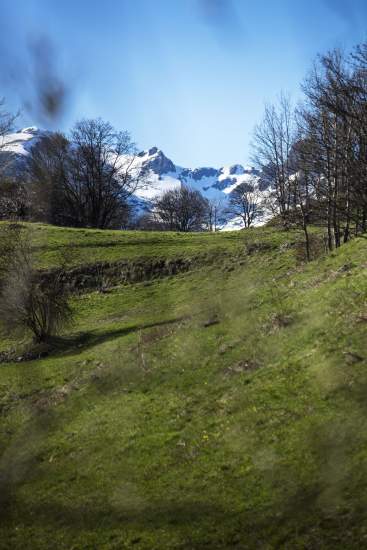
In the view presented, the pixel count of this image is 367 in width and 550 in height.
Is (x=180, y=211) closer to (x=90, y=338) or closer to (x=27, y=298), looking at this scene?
(x=90, y=338)

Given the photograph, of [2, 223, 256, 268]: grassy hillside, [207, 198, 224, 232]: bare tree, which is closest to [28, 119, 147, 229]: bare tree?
[2, 223, 256, 268]: grassy hillside

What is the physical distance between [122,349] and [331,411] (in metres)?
14.3

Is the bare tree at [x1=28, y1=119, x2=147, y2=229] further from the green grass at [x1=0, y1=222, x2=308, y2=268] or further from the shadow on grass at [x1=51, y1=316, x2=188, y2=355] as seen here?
the shadow on grass at [x1=51, y1=316, x2=188, y2=355]

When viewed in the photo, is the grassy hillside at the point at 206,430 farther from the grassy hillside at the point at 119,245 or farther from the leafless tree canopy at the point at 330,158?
the grassy hillside at the point at 119,245

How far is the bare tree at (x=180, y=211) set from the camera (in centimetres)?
12775

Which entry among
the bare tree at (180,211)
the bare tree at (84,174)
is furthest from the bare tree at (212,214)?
the bare tree at (84,174)

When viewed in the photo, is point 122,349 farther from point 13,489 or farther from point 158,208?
point 158,208

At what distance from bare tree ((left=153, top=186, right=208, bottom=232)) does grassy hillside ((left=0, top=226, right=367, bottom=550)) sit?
99.2m

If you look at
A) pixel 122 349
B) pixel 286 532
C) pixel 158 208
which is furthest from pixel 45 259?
pixel 158 208

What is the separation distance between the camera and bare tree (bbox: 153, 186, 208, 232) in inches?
5030

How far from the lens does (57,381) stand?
24.0 m

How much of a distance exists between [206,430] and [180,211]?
115 meters

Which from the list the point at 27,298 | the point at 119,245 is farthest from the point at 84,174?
the point at 27,298

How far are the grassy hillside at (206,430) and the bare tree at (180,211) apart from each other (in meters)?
99.2
